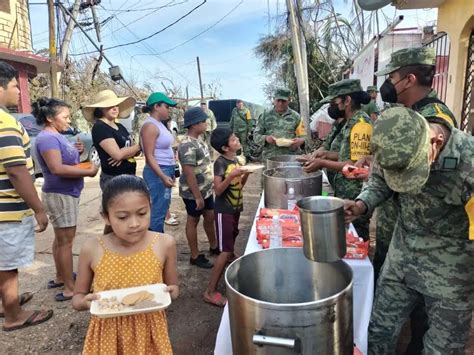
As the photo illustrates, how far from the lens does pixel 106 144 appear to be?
3191 mm

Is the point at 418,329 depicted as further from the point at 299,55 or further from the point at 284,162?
the point at 299,55

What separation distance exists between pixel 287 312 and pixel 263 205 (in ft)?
5.91

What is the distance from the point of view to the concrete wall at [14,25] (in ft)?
37.3

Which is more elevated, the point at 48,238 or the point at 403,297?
the point at 403,297

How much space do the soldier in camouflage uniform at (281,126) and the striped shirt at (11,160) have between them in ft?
9.26

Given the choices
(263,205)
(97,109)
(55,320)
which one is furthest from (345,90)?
(55,320)

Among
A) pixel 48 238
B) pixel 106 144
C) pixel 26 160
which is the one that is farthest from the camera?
pixel 48 238

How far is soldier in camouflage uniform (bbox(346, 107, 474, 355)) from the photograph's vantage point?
4.10 feet

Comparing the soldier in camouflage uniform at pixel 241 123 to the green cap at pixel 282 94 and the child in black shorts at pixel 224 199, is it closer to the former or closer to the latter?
the green cap at pixel 282 94

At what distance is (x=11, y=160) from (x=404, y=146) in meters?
2.37

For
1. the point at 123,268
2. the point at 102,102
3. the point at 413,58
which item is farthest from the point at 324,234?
the point at 102,102

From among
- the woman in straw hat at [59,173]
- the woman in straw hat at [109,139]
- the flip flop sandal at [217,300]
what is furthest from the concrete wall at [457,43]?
the woman in straw hat at [59,173]

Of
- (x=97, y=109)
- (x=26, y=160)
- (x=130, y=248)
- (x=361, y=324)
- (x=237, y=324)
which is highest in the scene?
(x=97, y=109)

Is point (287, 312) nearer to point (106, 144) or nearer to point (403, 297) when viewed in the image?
point (403, 297)
